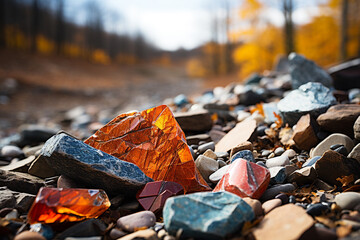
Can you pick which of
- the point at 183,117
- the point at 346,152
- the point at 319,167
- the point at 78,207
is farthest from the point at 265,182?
the point at 183,117

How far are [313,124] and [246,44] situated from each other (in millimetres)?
12258


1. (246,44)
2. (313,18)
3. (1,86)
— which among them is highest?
(313,18)

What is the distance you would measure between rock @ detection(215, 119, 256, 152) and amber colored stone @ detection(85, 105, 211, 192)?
601 mm

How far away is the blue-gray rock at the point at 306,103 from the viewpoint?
2686 mm

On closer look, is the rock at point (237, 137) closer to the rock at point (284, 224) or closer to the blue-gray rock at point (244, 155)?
the blue-gray rock at point (244, 155)

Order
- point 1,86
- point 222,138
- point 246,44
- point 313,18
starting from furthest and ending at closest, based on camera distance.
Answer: point 246,44
point 313,18
point 1,86
point 222,138

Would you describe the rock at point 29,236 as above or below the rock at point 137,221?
above

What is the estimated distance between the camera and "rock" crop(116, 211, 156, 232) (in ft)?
5.39

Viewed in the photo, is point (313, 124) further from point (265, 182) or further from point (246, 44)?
point (246, 44)

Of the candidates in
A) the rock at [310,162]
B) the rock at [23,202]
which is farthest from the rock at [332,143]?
the rock at [23,202]

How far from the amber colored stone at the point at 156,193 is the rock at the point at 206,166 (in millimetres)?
343

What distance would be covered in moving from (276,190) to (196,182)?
0.56 meters

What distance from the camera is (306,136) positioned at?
96.1 inches

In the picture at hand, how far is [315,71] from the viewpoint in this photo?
Answer: 3.95 meters
